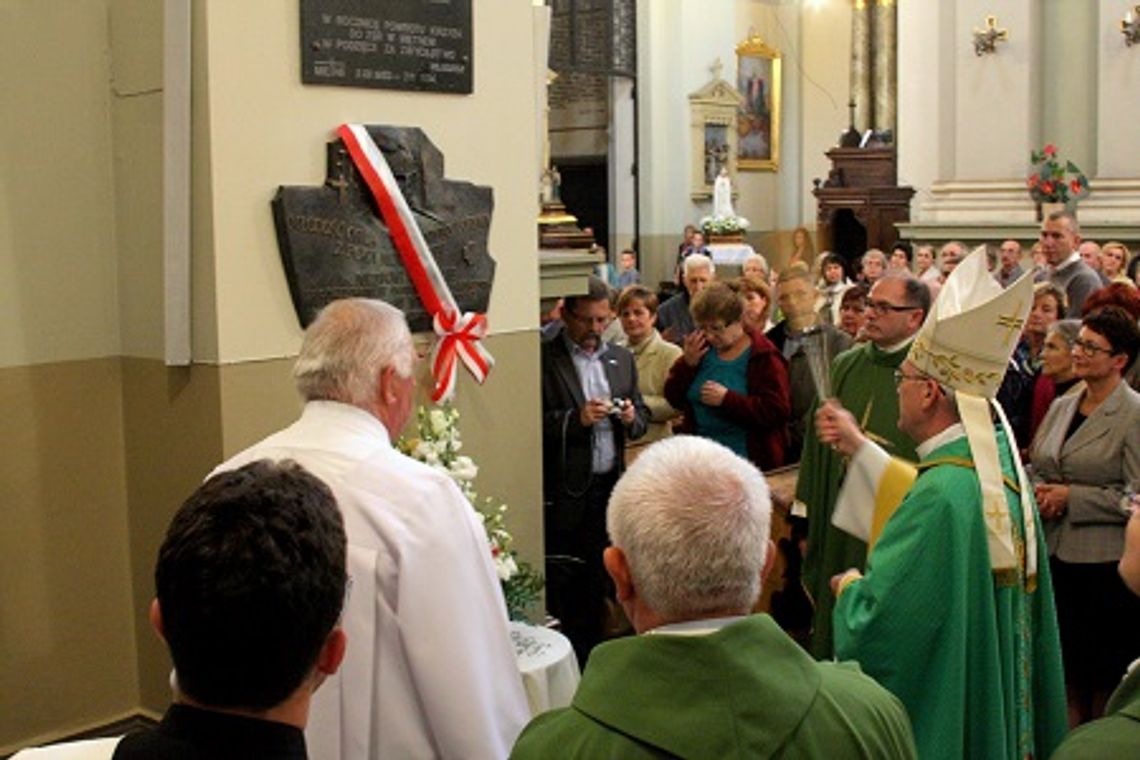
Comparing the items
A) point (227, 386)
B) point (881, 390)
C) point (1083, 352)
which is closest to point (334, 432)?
point (227, 386)

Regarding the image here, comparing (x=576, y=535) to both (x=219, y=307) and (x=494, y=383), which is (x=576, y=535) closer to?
(x=494, y=383)

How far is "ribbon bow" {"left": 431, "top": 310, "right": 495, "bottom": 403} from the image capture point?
4.93 metres

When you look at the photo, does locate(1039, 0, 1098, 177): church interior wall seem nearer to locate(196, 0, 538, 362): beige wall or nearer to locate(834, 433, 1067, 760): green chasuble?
locate(196, 0, 538, 362): beige wall

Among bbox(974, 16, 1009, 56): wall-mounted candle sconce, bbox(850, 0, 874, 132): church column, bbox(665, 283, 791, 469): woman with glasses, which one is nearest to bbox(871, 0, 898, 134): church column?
bbox(850, 0, 874, 132): church column

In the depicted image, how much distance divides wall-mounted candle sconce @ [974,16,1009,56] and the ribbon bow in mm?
11838

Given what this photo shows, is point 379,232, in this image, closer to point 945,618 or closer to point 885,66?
point 945,618

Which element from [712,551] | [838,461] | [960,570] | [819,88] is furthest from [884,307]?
[819,88]

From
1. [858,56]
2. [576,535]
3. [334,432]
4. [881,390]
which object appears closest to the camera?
[334,432]

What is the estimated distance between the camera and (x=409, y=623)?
294 centimetres

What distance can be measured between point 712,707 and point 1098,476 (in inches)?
144

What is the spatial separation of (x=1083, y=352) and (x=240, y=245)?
3.04 m

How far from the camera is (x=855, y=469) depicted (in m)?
4.13

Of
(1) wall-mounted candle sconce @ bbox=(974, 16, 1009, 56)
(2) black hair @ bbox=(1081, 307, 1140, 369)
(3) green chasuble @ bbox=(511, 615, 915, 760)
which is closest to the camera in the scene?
(3) green chasuble @ bbox=(511, 615, 915, 760)

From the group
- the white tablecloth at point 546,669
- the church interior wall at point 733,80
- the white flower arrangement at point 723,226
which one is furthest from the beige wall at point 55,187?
the church interior wall at point 733,80
